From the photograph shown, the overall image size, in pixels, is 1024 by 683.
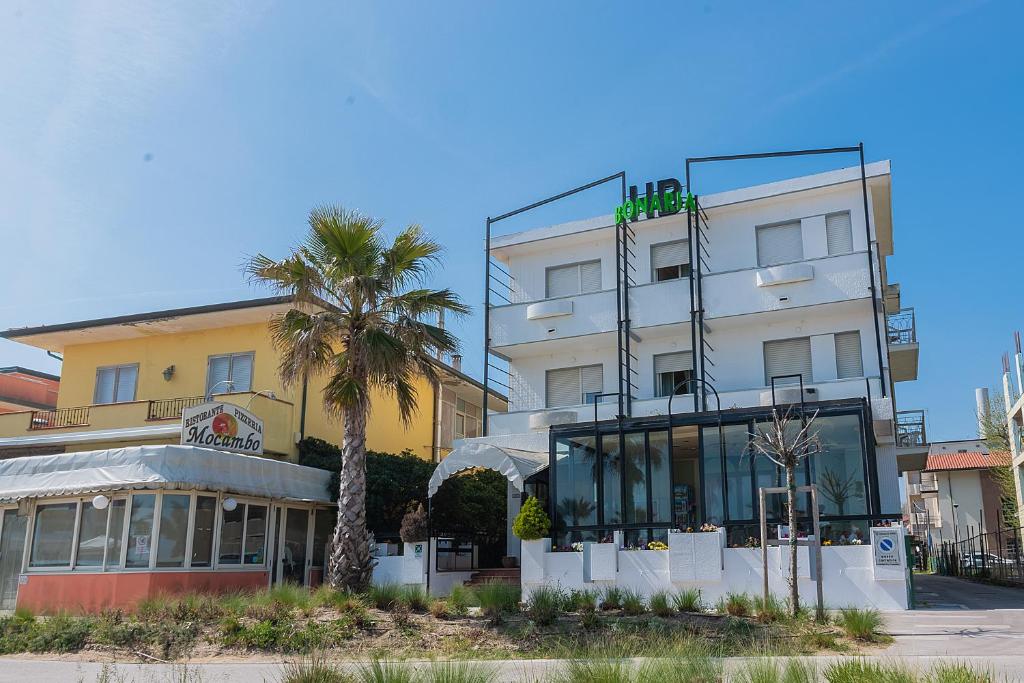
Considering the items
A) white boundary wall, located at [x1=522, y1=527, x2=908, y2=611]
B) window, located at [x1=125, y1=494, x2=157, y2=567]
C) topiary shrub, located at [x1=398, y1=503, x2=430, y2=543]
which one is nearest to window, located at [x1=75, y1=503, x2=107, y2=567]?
window, located at [x1=125, y1=494, x2=157, y2=567]

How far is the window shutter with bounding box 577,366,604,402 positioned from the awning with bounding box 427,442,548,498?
5.34 meters

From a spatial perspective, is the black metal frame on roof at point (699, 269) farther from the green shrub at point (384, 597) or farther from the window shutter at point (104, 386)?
the window shutter at point (104, 386)

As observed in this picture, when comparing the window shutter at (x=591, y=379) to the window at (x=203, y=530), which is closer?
the window at (x=203, y=530)

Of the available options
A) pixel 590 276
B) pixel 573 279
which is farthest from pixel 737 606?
pixel 573 279

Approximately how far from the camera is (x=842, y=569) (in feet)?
60.1

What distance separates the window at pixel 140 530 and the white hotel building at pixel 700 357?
6.74 metres

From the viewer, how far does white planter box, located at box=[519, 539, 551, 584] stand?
21.2 m

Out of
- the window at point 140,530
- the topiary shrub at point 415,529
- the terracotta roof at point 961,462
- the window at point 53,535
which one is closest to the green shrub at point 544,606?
the topiary shrub at point 415,529

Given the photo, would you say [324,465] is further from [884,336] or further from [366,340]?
[884,336]

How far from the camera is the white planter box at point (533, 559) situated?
833 inches

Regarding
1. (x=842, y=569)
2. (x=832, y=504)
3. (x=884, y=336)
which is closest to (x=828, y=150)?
(x=884, y=336)

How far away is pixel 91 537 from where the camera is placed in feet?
70.8

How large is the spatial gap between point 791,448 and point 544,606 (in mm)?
5205

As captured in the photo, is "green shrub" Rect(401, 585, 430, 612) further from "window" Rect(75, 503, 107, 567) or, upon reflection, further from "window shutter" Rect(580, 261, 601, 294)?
"window shutter" Rect(580, 261, 601, 294)
